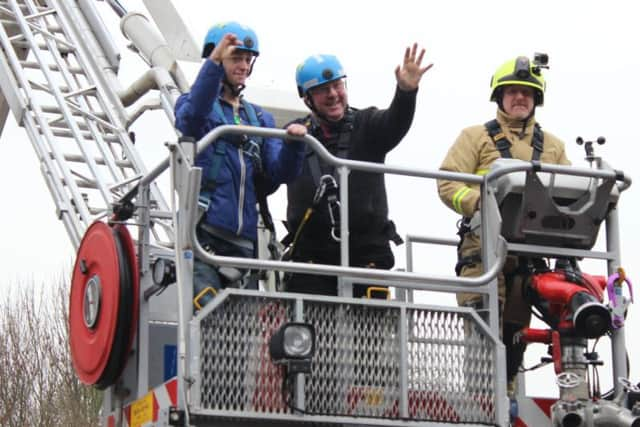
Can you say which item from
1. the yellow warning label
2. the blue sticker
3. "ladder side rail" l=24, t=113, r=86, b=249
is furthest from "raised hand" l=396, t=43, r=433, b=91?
"ladder side rail" l=24, t=113, r=86, b=249

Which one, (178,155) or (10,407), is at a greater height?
(178,155)

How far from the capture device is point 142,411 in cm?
754

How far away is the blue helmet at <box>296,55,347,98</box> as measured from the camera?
830 centimetres

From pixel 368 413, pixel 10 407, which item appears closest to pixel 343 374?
pixel 368 413

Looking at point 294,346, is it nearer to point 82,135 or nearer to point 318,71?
point 318,71

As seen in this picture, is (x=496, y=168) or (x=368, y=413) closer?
(x=368, y=413)

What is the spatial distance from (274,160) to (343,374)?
142cm

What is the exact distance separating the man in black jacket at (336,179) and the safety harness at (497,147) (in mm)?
415

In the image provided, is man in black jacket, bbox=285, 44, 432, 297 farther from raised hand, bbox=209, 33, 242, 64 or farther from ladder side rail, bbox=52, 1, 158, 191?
ladder side rail, bbox=52, 1, 158, 191

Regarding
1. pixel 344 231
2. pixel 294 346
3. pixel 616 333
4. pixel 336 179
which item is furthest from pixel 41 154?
pixel 616 333

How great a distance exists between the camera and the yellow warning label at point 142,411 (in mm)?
7387

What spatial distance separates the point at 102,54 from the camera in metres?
14.5

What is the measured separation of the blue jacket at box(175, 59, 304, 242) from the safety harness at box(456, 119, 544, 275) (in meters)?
1.09

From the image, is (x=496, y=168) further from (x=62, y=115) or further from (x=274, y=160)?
(x=62, y=115)
